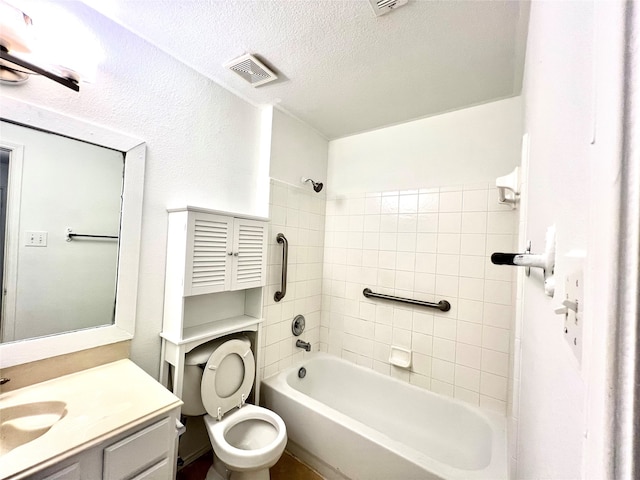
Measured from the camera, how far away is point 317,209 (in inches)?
97.2

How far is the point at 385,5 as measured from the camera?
45.4 inches

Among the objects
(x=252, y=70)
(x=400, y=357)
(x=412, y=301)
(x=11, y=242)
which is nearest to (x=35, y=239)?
(x=11, y=242)

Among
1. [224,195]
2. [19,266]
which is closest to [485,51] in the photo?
[224,195]

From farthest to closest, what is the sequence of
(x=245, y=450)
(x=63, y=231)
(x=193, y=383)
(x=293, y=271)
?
(x=293, y=271) < (x=193, y=383) < (x=245, y=450) < (x=63, y=231)

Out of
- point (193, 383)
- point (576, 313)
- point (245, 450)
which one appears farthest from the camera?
point (193, 383)

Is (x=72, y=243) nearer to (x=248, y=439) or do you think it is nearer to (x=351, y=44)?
(x=248, y=439)

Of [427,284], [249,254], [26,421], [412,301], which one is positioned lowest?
[26,421]

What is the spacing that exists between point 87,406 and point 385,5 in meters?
2.06

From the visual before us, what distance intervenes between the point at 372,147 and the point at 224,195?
53.0 inches

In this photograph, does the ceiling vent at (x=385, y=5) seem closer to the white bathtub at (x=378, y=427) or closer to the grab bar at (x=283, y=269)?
the grab bar at (x=283, y=269)

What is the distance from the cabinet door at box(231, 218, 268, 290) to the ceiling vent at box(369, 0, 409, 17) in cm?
130

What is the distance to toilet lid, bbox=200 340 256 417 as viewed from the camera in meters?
1.51

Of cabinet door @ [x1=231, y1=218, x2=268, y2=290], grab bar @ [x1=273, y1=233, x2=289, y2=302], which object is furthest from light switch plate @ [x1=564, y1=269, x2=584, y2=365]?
grab bar @ [x1=273, y1=233, x2=289, y2=302]

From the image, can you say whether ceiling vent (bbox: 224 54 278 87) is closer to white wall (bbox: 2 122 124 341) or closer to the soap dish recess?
white wall (bbox: 2 122 124 341)
